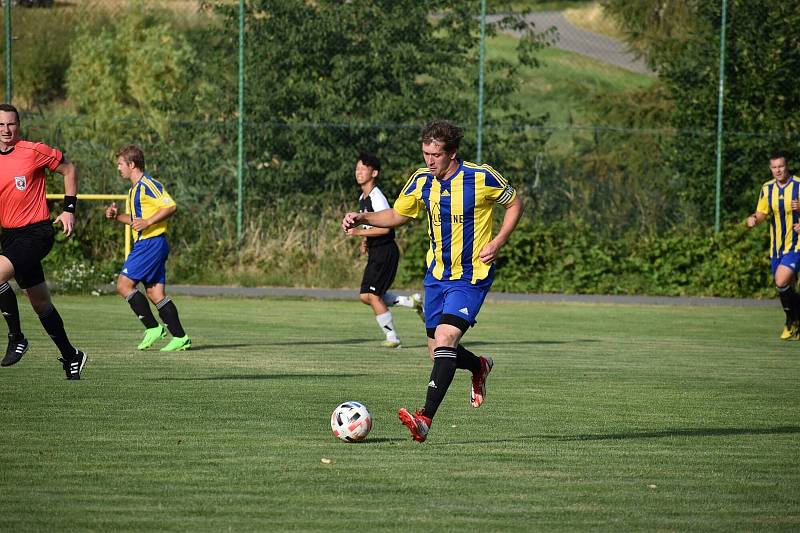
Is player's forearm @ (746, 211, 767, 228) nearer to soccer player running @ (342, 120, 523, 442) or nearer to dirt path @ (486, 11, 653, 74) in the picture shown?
soccer player running @ (342, 120, 523, 442)

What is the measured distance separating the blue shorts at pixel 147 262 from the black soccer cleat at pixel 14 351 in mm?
3089

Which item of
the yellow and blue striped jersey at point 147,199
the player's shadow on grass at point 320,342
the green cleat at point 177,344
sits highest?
the yellow and blue striped jersey at point 147,199

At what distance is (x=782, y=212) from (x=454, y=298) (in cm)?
921

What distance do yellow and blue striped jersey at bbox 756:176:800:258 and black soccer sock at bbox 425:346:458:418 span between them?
9325mm

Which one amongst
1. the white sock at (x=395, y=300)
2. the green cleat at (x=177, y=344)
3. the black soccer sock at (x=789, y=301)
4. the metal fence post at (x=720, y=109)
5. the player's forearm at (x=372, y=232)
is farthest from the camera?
the metal fence post at (x=720, y=109)

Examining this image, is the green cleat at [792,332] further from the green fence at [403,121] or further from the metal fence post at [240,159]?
the metal fence post at [240,159]

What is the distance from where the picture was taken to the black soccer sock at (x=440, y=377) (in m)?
7.74

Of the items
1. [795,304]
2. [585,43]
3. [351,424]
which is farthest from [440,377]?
[585,43]

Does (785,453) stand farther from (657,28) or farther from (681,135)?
(657,28)

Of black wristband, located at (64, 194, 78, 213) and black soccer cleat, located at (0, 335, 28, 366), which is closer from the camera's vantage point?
black soccer cleat, located at (0, 335, 28, 366)

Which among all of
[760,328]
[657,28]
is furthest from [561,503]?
[657,28]

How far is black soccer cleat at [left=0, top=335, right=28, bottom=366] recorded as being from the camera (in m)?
9.98

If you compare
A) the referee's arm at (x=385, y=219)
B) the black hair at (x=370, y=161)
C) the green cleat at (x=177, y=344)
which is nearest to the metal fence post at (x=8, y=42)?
the black hair at (x=370, y=161)

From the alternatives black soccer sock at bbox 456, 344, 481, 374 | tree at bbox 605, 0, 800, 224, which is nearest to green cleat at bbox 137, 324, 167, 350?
black soccer sock at bbox 456, 344, 481, 374
